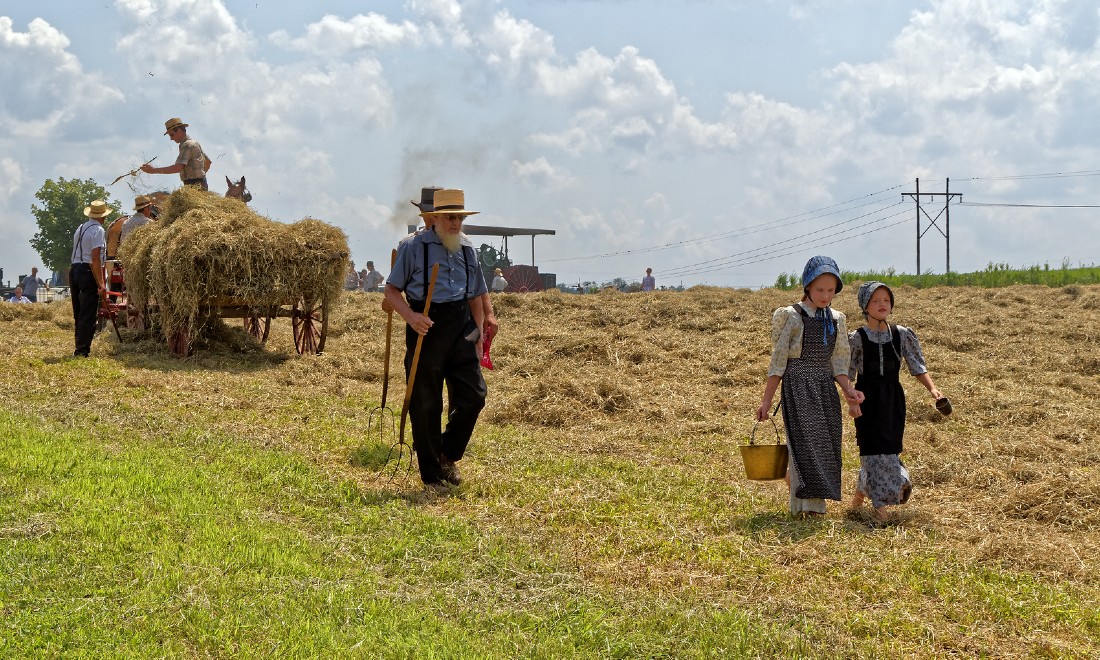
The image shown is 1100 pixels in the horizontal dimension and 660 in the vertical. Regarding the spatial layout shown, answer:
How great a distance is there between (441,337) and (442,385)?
319 mm

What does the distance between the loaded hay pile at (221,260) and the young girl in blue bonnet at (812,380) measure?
8.09m

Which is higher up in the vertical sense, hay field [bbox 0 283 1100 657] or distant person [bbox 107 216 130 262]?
distant person [bbox 107 216 130 262]

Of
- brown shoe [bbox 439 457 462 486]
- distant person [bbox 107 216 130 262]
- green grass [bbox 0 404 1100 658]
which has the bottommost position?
green grass [bbox 0 404 1100 658]

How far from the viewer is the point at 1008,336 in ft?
45.7

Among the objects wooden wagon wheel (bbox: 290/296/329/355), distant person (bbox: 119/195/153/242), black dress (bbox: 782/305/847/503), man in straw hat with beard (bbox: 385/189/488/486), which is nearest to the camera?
Result: black dress (bbox: 782/305/847/503)

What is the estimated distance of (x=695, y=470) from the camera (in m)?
7.34

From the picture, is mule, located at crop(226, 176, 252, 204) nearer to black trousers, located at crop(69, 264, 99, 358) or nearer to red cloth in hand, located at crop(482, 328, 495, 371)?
black trousers, located at crop(69, 264, 99, 358)

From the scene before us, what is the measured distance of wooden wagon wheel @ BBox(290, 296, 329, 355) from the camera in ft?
43.4

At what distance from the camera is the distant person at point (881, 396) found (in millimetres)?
5884

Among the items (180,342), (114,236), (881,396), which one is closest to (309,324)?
(180,342)

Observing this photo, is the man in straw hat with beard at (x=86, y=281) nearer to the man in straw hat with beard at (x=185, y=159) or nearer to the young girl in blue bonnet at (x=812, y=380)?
the man in straw hat with beard at (x=185, y=159)

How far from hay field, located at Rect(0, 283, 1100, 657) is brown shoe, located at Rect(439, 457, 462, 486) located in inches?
4.6

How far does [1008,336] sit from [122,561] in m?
12.7

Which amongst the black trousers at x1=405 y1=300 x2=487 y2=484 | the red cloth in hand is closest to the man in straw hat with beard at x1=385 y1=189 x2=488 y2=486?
the black trousers at x1=405 y1=300 x2=487 y2=484
